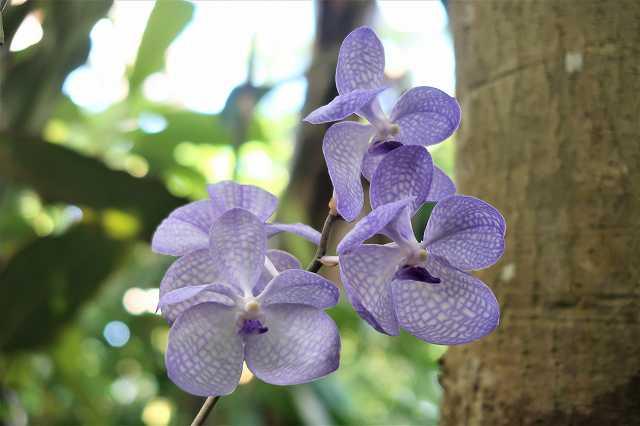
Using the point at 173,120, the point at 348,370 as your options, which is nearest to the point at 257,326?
the point at 173,120

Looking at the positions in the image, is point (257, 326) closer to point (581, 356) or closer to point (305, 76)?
point (581, 356)

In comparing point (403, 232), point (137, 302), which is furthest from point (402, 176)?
point (137, 302)

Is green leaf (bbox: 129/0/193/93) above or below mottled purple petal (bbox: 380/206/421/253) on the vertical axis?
below

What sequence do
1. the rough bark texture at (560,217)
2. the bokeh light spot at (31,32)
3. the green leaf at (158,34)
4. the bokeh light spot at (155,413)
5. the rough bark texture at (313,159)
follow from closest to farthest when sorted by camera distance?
the rough bark texture at (560,217) < the bokeh light spot at (31,32) < the green leaf at (158,34) < the rough bark texture at (313,159) < the bokeh light spot at (155,413)

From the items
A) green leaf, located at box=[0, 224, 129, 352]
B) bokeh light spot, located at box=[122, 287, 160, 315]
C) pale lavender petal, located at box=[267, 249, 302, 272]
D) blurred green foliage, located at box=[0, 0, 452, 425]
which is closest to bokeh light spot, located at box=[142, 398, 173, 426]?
blurred green foliage, located at box=[0, 0, 452, 425]

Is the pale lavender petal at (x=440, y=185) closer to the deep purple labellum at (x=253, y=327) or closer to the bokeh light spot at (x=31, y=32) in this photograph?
the deep purple labellum at (x=253, y=327)

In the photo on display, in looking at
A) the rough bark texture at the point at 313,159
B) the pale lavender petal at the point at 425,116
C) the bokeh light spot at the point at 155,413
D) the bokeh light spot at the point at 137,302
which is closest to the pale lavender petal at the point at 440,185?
the pale lavender petal at the point at 425,116

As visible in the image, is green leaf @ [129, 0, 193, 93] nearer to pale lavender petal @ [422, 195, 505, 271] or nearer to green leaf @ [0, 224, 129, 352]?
green leaf @ [0, 224, 129, 352]
